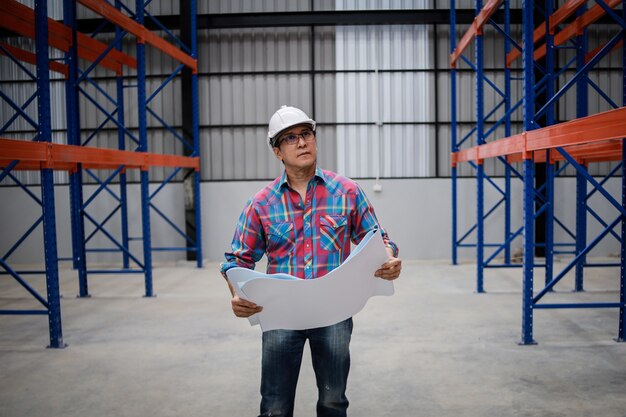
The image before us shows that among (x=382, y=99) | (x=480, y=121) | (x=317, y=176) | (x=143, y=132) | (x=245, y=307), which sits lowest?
(x=245, y=307)

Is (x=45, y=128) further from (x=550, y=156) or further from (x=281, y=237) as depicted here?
(x=550, y=156)

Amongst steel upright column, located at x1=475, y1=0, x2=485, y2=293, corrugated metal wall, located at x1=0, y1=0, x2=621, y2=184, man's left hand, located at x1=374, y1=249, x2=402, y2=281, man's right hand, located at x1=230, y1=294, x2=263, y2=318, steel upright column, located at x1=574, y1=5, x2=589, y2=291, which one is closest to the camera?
man's right hand, located at x1=230, y1=294, x2=263, y2=318

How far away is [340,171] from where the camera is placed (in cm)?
1416

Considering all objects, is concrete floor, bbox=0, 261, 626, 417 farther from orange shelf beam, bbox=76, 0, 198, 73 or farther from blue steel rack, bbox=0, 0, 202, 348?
orange shelf beam, bbox=76, 0, 198, 73

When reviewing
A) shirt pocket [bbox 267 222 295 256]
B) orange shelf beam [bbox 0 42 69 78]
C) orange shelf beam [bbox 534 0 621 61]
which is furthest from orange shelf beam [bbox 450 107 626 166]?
orange shelf beam [bbox 0 42 69 78]

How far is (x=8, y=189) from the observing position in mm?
14328

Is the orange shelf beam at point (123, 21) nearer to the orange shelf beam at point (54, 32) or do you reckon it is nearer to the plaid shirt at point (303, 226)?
the orange shelf beam at point (54, 32)

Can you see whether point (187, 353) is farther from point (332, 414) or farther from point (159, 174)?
point (159, 174)

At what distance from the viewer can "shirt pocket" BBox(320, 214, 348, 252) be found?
2.75m

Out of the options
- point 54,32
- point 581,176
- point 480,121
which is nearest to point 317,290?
point 581,176

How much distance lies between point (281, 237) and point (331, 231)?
0.26m

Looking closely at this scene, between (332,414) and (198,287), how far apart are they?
8.16 metres

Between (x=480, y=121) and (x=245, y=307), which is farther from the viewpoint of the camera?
(x=480, y=121)

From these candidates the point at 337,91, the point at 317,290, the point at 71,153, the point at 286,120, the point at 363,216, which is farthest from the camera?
the point at 337,91
